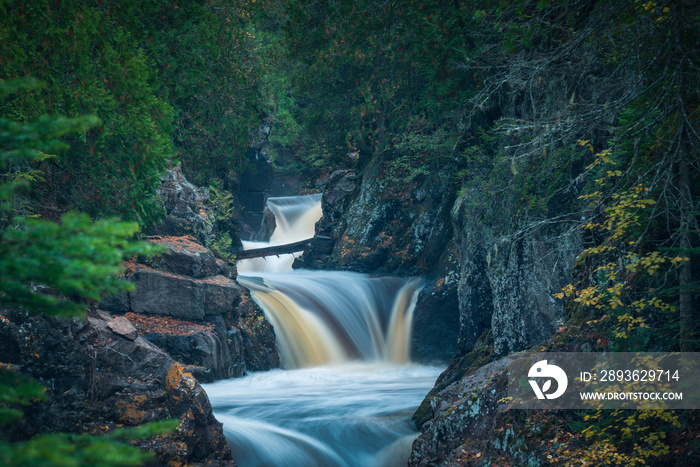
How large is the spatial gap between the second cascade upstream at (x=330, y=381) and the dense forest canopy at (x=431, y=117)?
3.61 metres

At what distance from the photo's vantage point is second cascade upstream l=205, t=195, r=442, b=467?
7777 millimetres

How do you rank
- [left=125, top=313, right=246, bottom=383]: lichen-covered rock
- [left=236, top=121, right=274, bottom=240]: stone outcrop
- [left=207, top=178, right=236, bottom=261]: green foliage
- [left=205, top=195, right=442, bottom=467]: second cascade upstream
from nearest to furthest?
[left=205, top=195, right=442, bottom=467]: second cascade upstream, [left=125, top=313, right=246, bottom=383]: lichen-covered rock, [left=207, top=178, right=236, bottom=261]: green foliage, [left=236, top=121, right=274, bottom=240]: stone outcrop

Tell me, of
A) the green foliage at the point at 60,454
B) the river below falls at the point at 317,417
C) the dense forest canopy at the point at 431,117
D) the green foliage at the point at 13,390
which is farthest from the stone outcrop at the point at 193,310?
the green foliage at the point at 60,454

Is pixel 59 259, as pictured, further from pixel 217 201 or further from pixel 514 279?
pixel 217 201

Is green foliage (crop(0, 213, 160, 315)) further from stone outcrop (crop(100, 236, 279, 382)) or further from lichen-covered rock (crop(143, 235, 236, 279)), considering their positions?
lichen-covered rock (crop(143, 235, 236, 279))

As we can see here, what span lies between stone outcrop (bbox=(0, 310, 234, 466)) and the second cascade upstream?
1.35 meters

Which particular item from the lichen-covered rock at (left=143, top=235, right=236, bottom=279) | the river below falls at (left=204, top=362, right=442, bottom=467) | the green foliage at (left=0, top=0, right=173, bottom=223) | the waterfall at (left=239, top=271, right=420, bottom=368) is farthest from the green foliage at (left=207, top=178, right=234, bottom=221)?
the green foliage at (left=0, top=0, right=173, bottom=223)

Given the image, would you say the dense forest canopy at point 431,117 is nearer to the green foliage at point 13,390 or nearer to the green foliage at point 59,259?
the green foliage at point 59,259

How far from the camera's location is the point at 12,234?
1.73 m

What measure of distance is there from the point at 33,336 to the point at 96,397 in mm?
1052

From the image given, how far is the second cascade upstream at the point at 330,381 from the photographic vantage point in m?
7.78

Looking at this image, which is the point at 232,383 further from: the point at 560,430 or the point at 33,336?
the point at 560,430

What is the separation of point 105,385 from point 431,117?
11.7 m

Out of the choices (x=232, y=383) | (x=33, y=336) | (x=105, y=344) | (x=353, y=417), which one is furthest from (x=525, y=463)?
(x=232, y=383)
